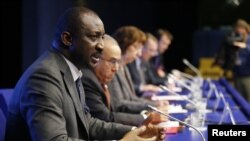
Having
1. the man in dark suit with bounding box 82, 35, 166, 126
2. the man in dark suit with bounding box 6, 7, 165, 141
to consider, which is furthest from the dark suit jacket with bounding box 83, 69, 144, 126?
the man in dark suit with bounding box 6, 7, 165, 141

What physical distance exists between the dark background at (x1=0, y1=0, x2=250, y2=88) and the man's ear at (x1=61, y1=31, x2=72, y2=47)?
191 inches

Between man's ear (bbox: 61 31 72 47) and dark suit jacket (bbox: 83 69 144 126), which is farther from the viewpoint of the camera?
dark suit jacket (bbox: 83 69 144 126)

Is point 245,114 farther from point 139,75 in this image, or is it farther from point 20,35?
point 20,35

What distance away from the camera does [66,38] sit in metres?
2.35

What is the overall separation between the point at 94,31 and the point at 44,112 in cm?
45

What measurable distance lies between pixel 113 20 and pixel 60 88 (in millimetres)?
Result: 7434

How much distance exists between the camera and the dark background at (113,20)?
726 cm

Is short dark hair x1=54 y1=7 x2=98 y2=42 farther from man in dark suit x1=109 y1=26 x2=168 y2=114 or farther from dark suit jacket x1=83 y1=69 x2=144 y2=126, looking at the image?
man in dark suit x1=109 y1=26 x2=168 y2=114

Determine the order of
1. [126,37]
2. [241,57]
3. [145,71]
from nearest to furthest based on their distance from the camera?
[126,37]
[145,71]
[241,57]

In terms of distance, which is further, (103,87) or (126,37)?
(126,37)

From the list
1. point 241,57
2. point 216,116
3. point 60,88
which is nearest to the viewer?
point 60,88

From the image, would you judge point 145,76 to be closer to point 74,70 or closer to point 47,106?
point 74,70

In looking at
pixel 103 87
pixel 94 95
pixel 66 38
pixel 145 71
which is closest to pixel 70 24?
pixel 66 38

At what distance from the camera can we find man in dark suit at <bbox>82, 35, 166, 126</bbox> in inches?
125
